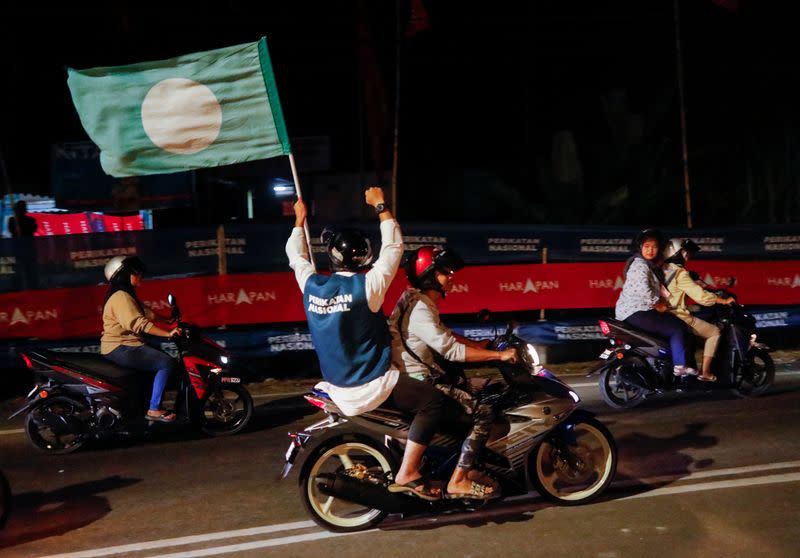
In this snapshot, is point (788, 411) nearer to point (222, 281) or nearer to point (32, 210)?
point (222, 281)

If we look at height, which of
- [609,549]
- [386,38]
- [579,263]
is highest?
[386,38]

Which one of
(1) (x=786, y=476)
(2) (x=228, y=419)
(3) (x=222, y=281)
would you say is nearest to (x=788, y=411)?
(1) (x=786, y=476)

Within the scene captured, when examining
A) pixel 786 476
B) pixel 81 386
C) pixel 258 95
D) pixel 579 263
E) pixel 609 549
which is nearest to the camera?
pixel 609 549

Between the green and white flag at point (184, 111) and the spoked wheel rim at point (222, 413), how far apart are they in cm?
229

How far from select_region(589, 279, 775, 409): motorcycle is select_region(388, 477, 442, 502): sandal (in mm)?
3606

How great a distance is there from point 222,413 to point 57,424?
1426 mm

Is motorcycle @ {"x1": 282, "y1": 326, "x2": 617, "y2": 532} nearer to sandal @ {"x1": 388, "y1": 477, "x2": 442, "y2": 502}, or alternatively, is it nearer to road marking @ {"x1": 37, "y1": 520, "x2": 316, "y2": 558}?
sandal @ {"x1": 388, "y1": 477, "x2": 442, "y2": 502}

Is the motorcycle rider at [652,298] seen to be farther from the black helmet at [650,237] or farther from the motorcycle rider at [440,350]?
the motorcycle rider at [440,350]

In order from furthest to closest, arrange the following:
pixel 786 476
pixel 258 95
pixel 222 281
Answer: pixel 222 281
pixel 258 95
pixel 786 476

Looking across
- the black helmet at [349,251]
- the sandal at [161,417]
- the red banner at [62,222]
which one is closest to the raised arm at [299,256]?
the black helmet at [349,251]

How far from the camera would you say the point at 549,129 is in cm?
2108

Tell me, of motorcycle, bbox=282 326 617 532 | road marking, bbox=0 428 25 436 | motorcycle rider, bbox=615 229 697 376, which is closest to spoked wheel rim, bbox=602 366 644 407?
motorcycle rider, bbox=615 229 697 376

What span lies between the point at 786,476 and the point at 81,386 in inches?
226

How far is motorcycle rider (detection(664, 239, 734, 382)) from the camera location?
8617mm
